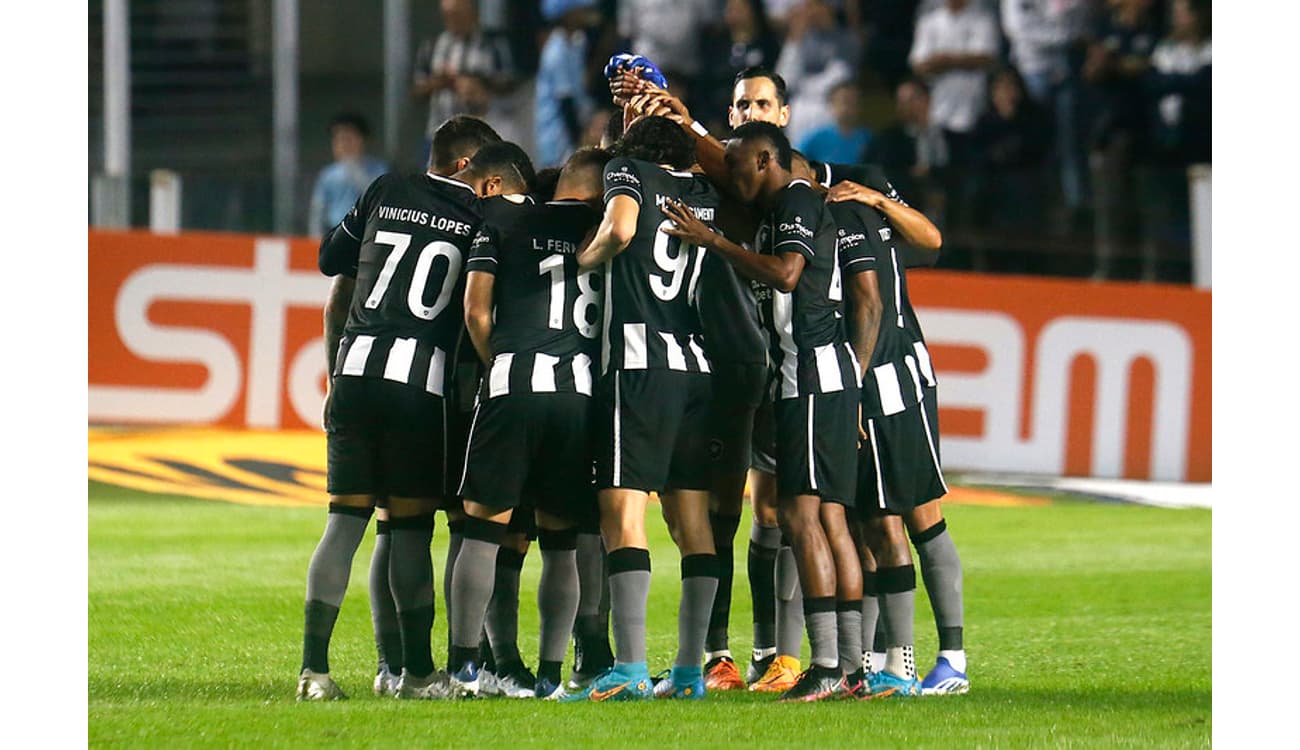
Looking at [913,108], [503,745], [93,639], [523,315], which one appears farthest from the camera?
[913,108]

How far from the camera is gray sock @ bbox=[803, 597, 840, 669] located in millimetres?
6211

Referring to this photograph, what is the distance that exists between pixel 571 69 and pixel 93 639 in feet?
30.2

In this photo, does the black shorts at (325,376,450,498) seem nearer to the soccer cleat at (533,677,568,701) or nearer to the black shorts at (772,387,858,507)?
the soccer cleat at (533,677,568,701)

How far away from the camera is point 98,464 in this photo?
530 inches

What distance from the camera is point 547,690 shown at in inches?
247

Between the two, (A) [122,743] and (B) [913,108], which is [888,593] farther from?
(B) [913,108]

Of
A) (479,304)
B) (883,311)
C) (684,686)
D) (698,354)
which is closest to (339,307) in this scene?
(479,304)

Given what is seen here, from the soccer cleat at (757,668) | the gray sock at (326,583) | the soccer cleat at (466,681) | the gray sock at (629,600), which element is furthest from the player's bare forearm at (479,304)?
the soccer cleat at (757,668)

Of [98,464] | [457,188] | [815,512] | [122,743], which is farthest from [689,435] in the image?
[98,464]

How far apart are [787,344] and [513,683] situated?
4.51 ft

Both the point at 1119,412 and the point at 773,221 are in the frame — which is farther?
the point at 1119,412

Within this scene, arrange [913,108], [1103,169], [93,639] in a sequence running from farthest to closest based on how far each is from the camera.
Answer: [913,108]
[1103,169]
[93,639]

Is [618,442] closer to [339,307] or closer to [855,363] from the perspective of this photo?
[855,363]

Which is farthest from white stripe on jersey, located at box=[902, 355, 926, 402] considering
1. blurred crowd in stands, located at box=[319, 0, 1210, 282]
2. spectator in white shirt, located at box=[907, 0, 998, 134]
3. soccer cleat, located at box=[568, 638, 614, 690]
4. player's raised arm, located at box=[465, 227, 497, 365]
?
spectator in white shirt, located at box=[907, 0, 998, 134]
